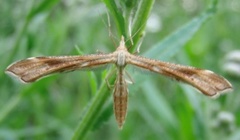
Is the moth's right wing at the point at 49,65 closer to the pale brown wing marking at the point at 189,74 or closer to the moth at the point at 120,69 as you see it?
the moth at the point at 120,69

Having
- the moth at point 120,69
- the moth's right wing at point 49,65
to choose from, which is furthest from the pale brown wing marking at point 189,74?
the moth's right wing at point 49,65

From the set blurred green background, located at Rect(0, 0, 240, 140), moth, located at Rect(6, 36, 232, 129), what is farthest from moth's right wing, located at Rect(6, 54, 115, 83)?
blurred green background, located at Rect(0, 0, 240, 140)

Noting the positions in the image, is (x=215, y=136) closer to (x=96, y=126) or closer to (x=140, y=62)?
(x=96, y=126)

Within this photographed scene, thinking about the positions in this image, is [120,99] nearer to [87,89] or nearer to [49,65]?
[49,65]

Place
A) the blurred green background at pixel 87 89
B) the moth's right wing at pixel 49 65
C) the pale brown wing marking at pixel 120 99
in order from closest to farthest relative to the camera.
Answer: the moth's right wing at pixel 49 65, the pale brown wing marking at pixel 120 99, the blurred green background at pixel 87 89

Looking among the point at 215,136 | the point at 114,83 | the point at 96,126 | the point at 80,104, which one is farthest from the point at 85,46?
the point at 114,83

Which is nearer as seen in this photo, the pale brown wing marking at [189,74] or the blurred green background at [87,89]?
the pale brown wing marking at [189,74]

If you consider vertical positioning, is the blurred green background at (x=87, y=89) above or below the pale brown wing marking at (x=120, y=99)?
above

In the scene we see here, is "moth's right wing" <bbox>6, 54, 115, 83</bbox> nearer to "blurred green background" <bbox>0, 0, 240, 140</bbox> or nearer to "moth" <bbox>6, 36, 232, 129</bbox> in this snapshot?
"moth" <bbox>6, 36, 232, 129</bbox>
